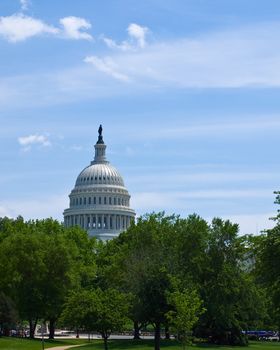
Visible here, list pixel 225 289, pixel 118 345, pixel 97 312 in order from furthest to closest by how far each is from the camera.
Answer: pixel 225 289 → pixel 118 345 → pixel 97 312

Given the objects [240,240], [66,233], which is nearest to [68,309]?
[240,240]

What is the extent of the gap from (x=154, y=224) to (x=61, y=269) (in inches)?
503

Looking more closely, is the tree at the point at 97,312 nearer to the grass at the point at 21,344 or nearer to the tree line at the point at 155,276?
the tree line at the point at 155,276

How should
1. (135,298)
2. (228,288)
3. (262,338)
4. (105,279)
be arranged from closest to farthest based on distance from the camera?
(135,298), (228,288), (105,279), (262,338)

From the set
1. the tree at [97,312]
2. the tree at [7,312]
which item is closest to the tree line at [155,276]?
the tree at [7,312]

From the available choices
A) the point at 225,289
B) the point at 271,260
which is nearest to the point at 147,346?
the point at 225,289

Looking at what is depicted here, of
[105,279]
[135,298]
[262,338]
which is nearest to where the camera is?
[135,298]

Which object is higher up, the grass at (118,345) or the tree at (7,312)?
the tree at (7,312)

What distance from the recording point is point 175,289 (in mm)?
64625

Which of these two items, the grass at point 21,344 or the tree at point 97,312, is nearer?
the tree at point 97,312

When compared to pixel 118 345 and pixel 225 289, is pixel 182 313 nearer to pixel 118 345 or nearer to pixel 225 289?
pixel 118 345

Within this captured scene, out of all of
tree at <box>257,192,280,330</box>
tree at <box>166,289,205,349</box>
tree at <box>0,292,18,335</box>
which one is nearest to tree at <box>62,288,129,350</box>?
tree at <box>166,289,205,349</box>

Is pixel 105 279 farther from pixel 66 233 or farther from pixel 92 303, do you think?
pixel 92 303

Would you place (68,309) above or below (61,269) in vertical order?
below
